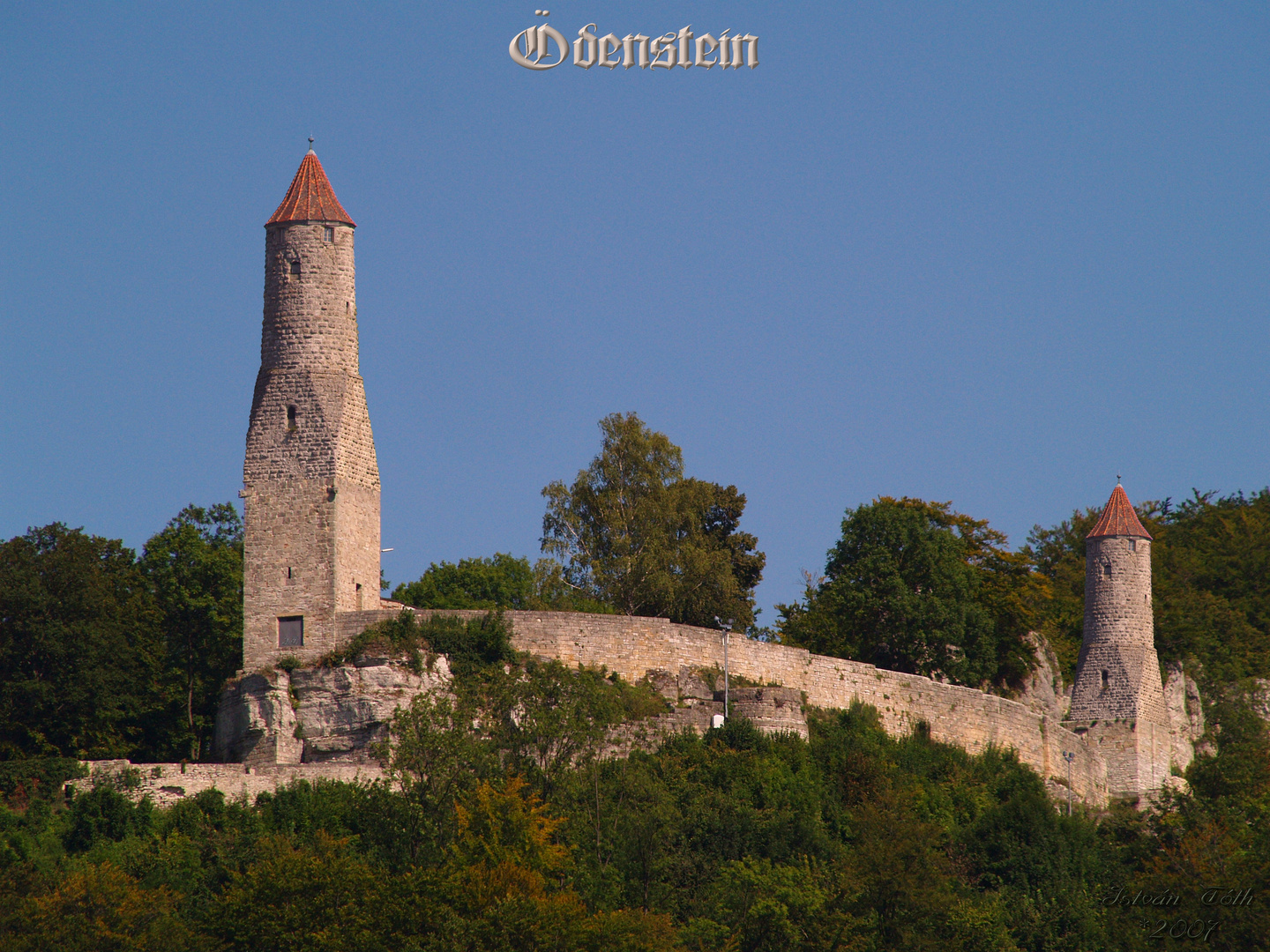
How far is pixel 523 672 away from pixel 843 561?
17.0m

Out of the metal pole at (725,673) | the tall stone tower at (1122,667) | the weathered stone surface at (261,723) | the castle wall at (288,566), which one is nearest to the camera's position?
the weathered stone surface at (261,723)

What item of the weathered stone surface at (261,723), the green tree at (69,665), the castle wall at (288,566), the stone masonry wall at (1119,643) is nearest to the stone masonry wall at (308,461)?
the castle wall at (288,566)

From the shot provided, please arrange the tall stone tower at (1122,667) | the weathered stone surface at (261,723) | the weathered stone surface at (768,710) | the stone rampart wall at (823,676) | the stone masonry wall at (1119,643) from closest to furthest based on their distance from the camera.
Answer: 1. the weathered stone surface at (261,723)
2. the stone rampart wall at (823,676)
3. the weathered stone surface at (768,710)
4. the tall stone tower at (1122,667)
5. the stone masonry wall at (1119,643)

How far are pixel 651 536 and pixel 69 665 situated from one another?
17.9 m

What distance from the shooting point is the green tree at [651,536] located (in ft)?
209

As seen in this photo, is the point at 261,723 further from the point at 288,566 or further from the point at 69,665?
the point at 69,665

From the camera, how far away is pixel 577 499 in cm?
6756

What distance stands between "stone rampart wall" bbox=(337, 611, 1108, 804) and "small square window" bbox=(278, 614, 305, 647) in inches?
35.2

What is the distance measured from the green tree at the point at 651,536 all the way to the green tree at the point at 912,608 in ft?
8.85

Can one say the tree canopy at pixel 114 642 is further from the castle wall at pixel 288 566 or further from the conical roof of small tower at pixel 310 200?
the conical roof of small tower at pixel 310 200

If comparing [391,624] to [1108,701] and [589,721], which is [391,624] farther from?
[1108,701]

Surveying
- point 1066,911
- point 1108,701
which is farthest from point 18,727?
point 1108,701

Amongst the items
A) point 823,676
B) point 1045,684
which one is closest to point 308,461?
point 823,676

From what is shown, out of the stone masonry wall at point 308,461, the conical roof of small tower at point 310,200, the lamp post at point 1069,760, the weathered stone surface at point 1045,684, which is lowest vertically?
the lamp post at point 1069,760
